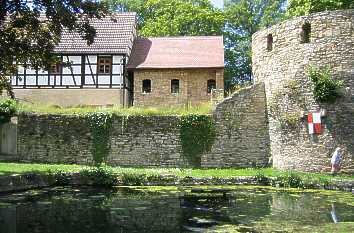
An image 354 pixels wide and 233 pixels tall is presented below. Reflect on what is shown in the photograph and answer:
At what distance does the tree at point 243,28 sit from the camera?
43.4m

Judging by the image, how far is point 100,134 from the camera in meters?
22.6

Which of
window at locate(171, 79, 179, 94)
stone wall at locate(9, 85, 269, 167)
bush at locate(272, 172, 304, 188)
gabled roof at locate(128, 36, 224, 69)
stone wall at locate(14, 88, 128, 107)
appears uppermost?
gabled roof at locate(128, 36, 224, 69)

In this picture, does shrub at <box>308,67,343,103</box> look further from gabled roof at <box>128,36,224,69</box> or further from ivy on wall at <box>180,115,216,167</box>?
gabled roof at <box>128,36,224,69</box>

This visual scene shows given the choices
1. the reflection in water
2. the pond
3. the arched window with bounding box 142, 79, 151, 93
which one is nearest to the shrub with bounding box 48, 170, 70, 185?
the pond

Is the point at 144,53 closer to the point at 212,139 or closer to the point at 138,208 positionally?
the point at 212,139

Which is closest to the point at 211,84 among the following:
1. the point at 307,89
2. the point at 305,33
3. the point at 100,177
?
the point at 305,33

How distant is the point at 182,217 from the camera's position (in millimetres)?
11734

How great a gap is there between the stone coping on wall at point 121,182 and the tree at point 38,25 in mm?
3745

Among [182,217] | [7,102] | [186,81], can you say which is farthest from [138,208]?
[186,81]

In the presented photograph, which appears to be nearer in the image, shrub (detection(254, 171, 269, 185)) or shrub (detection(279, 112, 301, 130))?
shrub (detection(254, 171, 269, 185))

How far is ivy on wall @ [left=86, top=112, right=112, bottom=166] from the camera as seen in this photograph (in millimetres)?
22594

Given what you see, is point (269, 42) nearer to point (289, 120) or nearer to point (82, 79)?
point (289, 120)

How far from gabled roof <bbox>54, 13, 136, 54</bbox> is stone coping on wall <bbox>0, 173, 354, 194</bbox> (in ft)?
44.8

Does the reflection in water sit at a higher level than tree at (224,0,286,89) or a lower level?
lower
